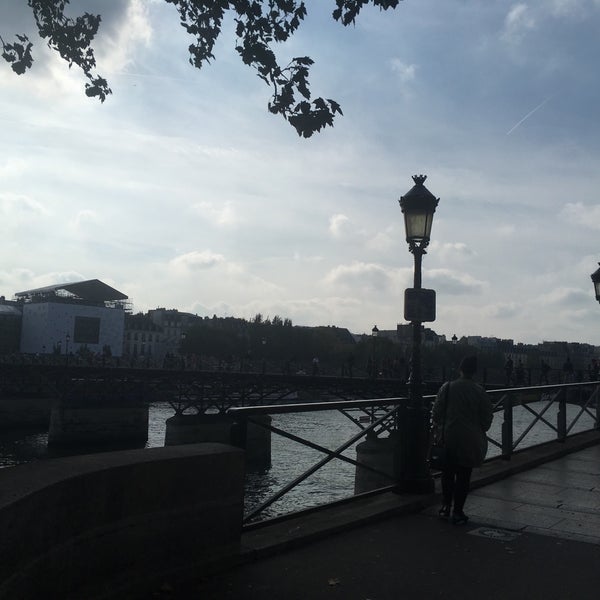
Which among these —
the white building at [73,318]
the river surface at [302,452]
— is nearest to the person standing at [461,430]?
the river surface at [302,452]

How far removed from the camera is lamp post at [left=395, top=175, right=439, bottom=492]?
741 centimetres

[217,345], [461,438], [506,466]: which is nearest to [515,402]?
[506,466]

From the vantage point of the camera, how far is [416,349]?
26.7 ft

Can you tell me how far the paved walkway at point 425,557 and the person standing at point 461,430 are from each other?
30 centimetres

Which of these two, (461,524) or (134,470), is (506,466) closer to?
(461,524)

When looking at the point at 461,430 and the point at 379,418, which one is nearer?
the point at 461,430

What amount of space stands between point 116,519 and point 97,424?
51417mm

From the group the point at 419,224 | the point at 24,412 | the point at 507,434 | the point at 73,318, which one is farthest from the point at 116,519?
the point at 73,318

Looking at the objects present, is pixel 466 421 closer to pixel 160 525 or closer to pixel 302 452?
pixel 160 525

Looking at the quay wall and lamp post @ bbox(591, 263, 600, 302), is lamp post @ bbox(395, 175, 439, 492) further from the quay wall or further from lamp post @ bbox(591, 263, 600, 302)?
the quay wall

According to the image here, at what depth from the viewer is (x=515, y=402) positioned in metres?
11.6

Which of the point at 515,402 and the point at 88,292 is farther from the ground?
the point at 88,292

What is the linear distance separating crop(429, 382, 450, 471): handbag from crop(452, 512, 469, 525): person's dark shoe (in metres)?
0.44

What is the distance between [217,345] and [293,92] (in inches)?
5102
